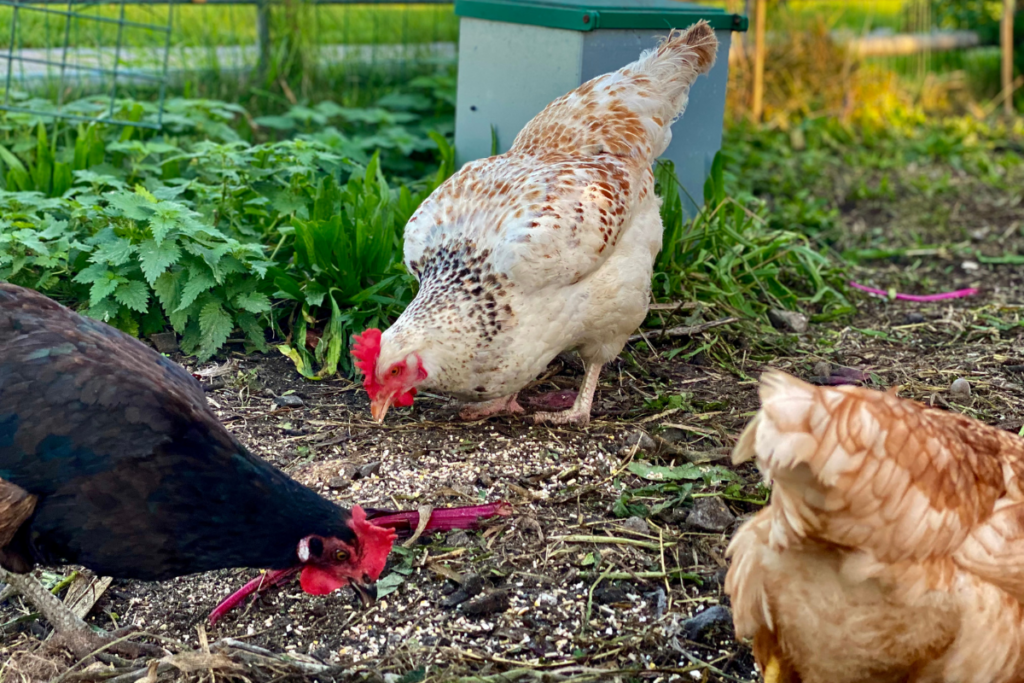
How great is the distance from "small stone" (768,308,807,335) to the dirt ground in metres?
0.07

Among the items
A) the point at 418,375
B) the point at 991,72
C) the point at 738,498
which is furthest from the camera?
the point at 991,72

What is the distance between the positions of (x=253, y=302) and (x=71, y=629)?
160 cm

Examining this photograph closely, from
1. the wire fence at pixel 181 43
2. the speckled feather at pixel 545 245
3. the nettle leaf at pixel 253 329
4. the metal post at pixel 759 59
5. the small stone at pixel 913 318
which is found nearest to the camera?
the speckled feather at pixel 545 245

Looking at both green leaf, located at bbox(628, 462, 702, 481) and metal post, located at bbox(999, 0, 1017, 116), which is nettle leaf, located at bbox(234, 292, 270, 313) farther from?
metal post, located at bbox(999, 0, 1017, 116)

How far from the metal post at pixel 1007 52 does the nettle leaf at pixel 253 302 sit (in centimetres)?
766

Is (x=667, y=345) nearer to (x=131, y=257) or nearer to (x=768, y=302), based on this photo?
(x=768, y=302)

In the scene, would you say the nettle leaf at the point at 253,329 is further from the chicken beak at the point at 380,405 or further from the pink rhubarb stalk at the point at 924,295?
the pink rhubarb stalk at the point at 924,295

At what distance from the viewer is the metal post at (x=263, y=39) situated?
6418 mm

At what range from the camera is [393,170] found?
553 cm

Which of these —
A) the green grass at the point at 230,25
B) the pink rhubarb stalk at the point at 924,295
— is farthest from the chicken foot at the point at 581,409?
the green grass at the point at 230,25

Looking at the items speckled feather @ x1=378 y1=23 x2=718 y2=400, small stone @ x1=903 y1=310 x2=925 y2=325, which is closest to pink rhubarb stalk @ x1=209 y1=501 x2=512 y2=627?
speckled feather @ x1=378 y1=23 x2=718 y2=400

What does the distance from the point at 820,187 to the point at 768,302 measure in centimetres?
242

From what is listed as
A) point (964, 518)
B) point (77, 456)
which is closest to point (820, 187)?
point (964, 518)

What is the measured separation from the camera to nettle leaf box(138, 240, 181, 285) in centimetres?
352
